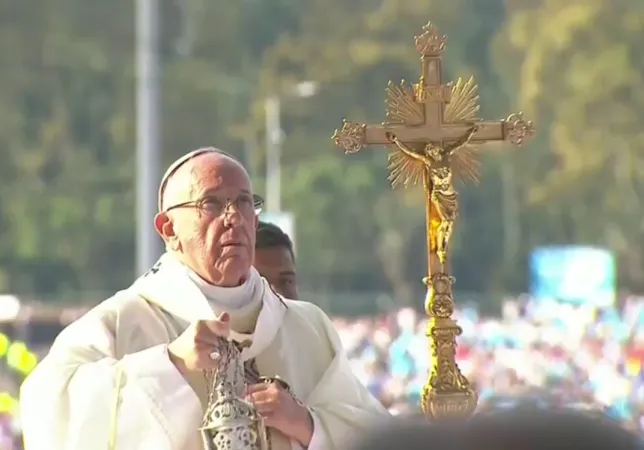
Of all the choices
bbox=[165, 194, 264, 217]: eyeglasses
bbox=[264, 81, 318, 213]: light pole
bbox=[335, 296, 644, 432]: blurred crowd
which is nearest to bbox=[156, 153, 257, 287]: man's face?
bbox=[165, 194, 264, 217]: eyeglasses

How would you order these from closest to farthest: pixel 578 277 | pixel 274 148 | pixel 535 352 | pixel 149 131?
pixel 149 131, pixel 535 352, pixel 578 277, pixel 274 148

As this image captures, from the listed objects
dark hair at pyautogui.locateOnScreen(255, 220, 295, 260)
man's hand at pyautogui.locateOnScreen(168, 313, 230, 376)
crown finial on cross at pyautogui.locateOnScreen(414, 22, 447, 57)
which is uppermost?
crown finial on cross at pyautogui.locateOnScreen(414, 22, 447, 57)

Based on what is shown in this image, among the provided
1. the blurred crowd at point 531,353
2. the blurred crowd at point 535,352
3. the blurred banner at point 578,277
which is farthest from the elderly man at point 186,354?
the blurred banner at point 578,277

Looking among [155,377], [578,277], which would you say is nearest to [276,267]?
[155,377]

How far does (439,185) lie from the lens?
231 cm

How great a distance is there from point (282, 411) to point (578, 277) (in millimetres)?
11649

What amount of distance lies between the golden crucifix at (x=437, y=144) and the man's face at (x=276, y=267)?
62 centimetres

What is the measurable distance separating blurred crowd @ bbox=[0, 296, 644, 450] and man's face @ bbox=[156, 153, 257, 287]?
3302 millimetres

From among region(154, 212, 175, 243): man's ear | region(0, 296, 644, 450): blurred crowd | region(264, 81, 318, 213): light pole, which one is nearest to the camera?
region(154, 212, 175, 243): man's ear

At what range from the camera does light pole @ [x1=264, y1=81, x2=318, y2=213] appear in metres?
20.0

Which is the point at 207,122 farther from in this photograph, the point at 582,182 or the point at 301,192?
the point at 582,182

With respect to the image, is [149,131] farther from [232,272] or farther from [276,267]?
[232,272]

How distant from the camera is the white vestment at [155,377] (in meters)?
2.08

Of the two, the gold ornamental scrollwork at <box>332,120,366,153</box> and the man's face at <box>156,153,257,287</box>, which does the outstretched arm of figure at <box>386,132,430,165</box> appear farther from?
the man's face at <box>156,153,257,287</box>
